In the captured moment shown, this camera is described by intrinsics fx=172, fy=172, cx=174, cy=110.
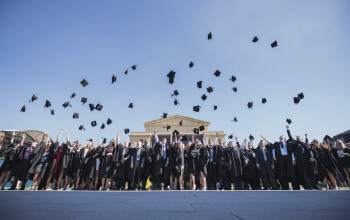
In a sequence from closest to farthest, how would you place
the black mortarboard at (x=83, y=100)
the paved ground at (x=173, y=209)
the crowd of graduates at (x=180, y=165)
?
the paved ground at (x=173, y=209) < the crowd of graduates at (x=180, y=165) < the black mortarboard at (x=83, y=100)

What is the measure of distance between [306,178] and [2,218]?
7.13m

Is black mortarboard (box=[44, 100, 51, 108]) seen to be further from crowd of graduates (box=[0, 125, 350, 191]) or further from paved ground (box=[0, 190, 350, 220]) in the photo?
paved ground (box=[0, 190, 350, 220])

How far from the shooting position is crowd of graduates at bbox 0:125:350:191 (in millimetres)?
5875

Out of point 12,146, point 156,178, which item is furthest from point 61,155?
point 156,178

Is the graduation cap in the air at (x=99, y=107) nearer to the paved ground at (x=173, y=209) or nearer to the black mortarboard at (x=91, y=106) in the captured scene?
the black mortarboard at (x=91, y=106)

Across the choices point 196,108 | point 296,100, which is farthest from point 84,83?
point 296,100

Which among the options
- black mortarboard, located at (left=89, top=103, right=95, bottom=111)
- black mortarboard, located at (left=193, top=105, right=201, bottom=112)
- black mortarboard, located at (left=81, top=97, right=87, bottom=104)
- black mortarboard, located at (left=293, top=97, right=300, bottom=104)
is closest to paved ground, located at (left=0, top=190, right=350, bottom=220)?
black mortarboard, located at (left=89, top=103, right=95, bottom=111)

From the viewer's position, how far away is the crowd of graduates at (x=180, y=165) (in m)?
5.88

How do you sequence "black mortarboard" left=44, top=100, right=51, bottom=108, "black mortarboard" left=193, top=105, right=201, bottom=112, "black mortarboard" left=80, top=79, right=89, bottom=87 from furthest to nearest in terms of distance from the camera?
"black mortarboard" left=193, top=105, right=201, bottom=112 < "black mortarboard" left=44, top=100, right=51, bottom=108 < "black mortarboard" left=80, top=79, right=89, bottom=87

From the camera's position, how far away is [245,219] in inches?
42.8

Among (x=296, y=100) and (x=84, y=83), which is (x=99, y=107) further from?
(x=296, y=100)

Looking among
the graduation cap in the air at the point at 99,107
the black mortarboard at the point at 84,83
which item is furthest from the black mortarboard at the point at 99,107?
the black mortarboard at the point at 84,83

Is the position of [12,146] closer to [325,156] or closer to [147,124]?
[325,156]

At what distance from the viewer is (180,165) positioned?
232 inches
